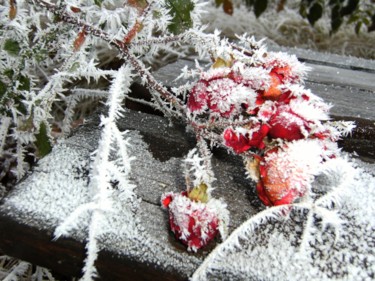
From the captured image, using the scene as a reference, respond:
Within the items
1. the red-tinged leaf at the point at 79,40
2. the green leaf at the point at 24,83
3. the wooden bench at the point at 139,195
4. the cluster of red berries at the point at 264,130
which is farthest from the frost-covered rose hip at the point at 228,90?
the green leaf at the point at 24,83

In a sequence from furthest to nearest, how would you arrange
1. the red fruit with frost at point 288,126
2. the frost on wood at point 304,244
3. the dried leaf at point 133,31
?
the dried leaf at point 133,31, the red fruit with frost at point 288,126, the frost on wood at point 304,244

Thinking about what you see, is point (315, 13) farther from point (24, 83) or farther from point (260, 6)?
point (24, 83)

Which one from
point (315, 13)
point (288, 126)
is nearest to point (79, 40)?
point (288, 126)

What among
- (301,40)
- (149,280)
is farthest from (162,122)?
(301,40)

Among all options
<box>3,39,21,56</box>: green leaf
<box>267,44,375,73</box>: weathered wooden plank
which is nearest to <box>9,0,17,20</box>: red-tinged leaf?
<box>3,39,21,56</box>: green leaf

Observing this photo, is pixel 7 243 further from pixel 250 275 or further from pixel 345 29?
pixel 345 29

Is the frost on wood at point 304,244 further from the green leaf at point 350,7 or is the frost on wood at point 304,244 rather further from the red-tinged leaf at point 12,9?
the green leaf at point 350,7
